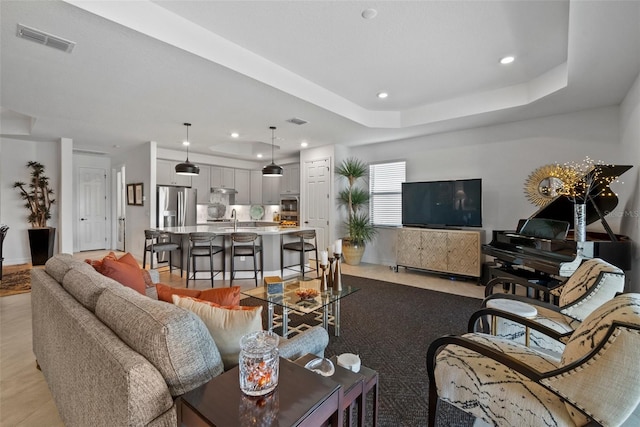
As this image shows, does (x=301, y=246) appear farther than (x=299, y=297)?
Yes

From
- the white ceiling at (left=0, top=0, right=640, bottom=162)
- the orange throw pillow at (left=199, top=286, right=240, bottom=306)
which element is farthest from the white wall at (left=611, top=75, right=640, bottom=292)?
the orange throw pillow at (left=199, top=286, right=240, bottom=306)

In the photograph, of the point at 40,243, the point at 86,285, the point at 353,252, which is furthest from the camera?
the point at 353,252

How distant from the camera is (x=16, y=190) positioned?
248 inches

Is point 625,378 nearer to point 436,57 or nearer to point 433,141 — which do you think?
point 436,57

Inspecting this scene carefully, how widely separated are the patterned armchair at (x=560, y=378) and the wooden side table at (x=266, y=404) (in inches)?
28.1

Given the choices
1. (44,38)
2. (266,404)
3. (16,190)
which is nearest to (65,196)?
(16,190)

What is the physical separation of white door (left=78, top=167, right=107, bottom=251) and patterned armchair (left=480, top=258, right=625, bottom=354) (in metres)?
9.26

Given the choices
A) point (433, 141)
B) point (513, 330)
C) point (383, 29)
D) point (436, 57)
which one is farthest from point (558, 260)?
point (433, 141)

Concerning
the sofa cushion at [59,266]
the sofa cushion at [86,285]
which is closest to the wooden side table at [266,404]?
the sofa cushion at [86,285]

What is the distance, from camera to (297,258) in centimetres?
565

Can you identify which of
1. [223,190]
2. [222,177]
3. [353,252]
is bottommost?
[353,252]

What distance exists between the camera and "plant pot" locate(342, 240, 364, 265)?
6.20 metres

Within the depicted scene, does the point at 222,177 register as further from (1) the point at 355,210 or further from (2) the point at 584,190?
(2) the point at 584,190

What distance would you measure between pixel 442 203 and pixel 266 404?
196 inches
